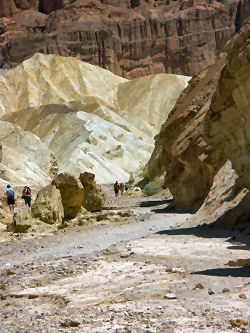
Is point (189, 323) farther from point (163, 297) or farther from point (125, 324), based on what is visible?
point (163, 297)

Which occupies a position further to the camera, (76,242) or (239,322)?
(76,242)

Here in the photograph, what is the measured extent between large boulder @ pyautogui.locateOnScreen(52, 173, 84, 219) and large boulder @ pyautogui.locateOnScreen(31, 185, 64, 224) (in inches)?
30.1

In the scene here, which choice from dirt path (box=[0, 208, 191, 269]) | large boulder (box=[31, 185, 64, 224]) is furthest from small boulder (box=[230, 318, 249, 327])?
large boulder (box=[31, 185, 64, 224])

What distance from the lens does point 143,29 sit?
112500mm

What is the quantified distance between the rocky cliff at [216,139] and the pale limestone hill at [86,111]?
26.0 meters

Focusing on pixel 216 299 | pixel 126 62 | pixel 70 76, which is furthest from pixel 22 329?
pixel 126 62

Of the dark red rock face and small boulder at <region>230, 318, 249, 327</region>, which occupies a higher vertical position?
the dark red rock face

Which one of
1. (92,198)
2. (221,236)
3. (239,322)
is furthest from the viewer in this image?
(92,198)

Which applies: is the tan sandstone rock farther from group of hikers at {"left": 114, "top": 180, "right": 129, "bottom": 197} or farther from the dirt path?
the dirt path

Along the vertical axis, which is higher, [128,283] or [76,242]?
[128,283]

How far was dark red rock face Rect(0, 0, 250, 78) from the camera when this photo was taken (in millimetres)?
107062

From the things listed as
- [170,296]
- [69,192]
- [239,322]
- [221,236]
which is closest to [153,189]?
[69,192]

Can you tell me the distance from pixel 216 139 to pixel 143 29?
343ft

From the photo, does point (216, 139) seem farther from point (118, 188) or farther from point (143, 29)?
point (143, 29)
